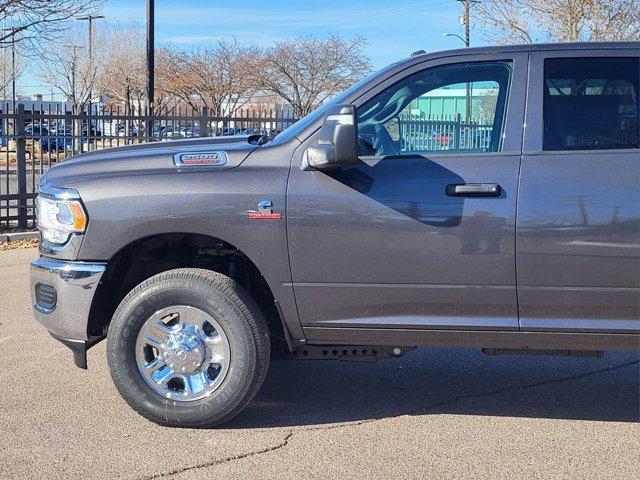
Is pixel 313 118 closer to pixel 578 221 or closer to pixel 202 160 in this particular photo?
pixel 202 160

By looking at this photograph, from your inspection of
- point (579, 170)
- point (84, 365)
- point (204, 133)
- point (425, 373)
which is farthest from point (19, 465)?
point (204, 133)

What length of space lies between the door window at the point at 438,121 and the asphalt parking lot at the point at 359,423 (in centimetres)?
157

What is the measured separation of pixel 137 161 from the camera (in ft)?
14.8

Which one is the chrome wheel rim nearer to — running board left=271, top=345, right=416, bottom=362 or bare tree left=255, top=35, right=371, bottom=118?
running board left=271, top=345, right=416, bottom=362

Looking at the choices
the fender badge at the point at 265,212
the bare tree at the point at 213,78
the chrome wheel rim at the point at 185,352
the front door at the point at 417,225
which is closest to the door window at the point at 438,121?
the front door at the point at 417,225

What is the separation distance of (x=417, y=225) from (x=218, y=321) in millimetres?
1192

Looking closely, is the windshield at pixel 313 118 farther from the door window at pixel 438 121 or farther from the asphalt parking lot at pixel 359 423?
the asphalt parking lot at pixel 359 423

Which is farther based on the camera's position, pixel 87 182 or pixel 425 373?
pixel 425 373

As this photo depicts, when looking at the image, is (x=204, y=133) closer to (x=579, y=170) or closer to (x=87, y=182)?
(x=87, y=182)

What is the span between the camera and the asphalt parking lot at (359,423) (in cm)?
401

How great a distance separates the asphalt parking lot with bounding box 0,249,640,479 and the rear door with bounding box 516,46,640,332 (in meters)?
0.74

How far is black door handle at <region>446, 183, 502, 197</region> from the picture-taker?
4.11 m

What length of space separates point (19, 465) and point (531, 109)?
3.18m

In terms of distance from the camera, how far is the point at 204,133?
45.4 feet
